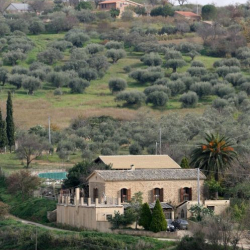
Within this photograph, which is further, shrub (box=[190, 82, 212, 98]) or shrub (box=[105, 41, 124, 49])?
shrub (box=[105, 41, 124, 49])

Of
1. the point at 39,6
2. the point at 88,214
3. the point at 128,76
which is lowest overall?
the point at 88,214

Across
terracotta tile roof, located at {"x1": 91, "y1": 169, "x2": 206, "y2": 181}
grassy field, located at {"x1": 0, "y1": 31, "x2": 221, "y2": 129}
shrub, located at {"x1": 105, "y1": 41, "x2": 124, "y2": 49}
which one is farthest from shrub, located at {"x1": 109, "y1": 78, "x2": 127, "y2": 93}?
terracotta tile roof, located at {"x1": 91, "y1": 169, "x2": 206, "y2": 181}

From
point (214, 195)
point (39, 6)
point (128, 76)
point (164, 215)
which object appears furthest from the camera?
point (39, 6)

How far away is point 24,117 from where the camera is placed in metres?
102

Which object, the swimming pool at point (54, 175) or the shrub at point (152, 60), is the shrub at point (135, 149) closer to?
the swimming pool at point (54, 175)

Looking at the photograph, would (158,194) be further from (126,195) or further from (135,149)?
(135,149)

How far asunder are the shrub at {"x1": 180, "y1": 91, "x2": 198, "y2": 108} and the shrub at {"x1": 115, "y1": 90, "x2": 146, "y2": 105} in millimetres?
4453

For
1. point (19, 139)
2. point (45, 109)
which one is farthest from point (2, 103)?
A: point (19, 139)

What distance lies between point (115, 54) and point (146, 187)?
235 feet

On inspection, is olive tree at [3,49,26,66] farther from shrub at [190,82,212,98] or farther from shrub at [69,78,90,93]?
shrub at [190,82,212,98]

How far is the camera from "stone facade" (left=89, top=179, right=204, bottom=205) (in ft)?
202

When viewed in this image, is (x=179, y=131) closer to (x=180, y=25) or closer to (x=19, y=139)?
(x=19, y=139)

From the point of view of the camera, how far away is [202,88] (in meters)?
115

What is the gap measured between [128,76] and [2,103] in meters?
23.7
